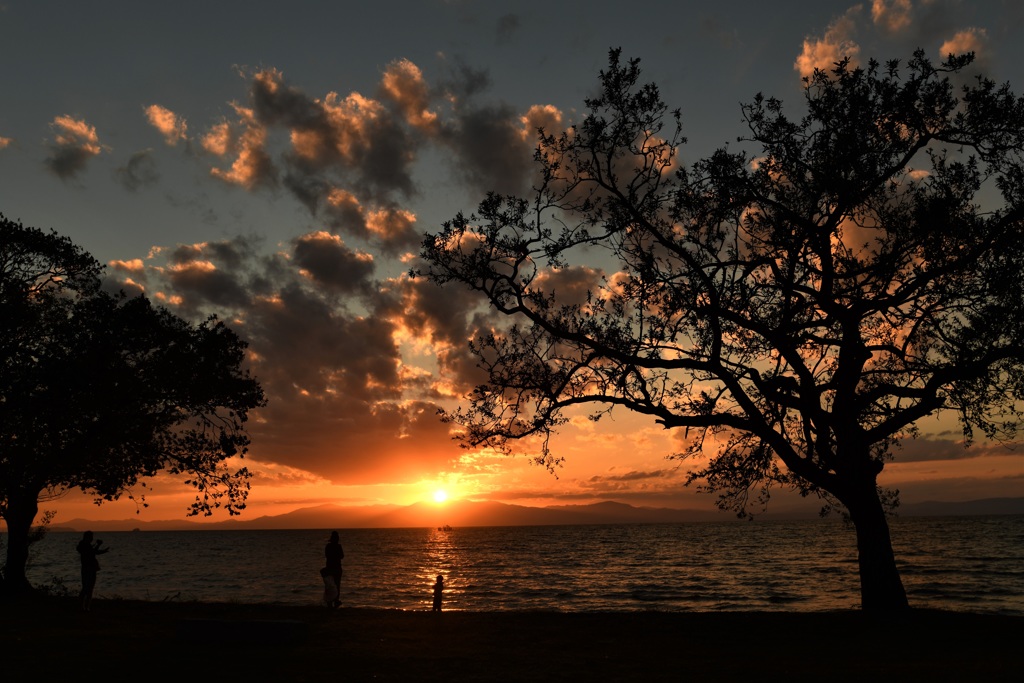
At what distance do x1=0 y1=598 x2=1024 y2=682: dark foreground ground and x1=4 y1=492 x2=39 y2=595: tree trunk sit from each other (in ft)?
29.3

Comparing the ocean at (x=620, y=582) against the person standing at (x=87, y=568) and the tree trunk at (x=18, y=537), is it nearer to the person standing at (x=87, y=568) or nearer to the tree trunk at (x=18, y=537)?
the tree trunk at (x=18, y=537)

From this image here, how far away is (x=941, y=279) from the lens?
832 inches

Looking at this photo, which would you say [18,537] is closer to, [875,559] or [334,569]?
[334,569]

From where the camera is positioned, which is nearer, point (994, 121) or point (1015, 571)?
point (994, 121)

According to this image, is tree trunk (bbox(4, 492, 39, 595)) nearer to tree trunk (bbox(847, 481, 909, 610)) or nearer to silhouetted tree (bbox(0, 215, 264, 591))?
A: silhouetted tree (bbox(0, 215, 264, 591))

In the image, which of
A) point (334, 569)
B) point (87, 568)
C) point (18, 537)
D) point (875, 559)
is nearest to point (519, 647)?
point (875, 559)

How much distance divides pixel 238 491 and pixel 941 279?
28480mm

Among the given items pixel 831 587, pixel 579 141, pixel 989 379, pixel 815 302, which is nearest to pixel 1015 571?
pixel 831 587

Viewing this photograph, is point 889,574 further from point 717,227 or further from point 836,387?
point 717,227

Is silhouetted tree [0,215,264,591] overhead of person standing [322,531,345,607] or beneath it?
overhead

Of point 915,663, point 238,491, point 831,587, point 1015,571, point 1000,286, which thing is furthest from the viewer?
point 1015,571

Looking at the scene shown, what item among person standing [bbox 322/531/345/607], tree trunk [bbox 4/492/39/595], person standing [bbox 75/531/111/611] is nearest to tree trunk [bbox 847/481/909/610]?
person standing [bbox 322/531/345/607]

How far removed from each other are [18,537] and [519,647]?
25.6m

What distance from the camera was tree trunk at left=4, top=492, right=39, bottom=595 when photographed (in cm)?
3164
